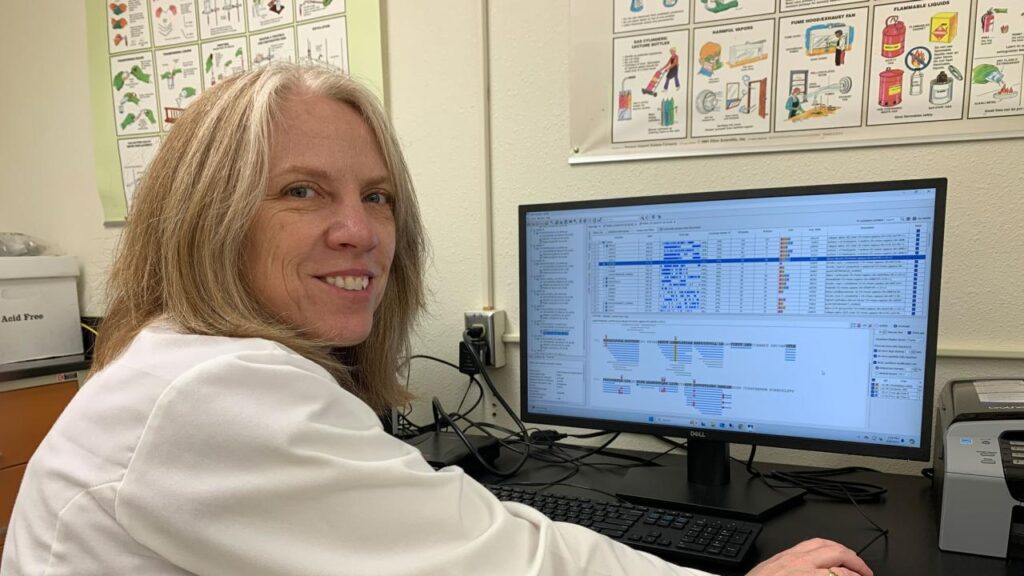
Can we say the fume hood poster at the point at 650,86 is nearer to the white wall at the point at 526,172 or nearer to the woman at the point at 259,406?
the white wall at the point at 526,172

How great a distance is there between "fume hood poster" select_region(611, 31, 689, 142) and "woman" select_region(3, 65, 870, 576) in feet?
1.79

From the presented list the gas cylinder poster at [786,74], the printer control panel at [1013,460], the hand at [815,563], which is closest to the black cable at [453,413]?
the gas cylinder poster at [786,74]

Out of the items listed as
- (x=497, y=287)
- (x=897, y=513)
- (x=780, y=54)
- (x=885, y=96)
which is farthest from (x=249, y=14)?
(x=897, y=513)

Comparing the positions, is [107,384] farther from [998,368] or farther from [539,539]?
[998,368]

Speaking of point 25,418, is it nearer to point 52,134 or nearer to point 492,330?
point 52,134

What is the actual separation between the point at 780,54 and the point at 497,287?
2.33 ft

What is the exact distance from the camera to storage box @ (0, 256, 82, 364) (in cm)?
163

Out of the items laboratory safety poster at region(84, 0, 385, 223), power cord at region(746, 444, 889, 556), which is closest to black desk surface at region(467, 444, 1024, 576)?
power cord at region(746, 444, 889, 556)

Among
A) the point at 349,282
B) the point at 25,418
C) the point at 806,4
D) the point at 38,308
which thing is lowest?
the point at 25,418

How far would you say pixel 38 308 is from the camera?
1.72 m

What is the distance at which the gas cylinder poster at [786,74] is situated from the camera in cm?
99

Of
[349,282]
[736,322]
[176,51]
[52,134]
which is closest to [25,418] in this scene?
[52,134]

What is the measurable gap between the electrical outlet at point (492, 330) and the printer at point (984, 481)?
0.79m

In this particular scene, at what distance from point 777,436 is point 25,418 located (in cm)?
178
